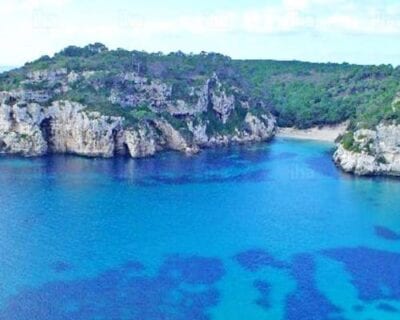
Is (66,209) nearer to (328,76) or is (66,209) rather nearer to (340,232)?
(340,232)

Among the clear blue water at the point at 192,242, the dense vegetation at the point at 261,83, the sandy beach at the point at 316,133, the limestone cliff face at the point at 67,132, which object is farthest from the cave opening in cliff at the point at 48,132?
the sandy beach at the point at 316,133

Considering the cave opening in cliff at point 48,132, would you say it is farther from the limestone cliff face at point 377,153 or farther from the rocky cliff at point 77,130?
the limestone cliff face at point 377,153

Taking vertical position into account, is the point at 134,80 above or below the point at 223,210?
above

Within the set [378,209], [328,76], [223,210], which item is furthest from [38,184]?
[328,76]

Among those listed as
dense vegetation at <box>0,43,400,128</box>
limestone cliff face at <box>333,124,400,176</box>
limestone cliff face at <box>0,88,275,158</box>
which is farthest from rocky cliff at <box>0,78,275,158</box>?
limestone cliff face at <box>333,124,400,176</box>

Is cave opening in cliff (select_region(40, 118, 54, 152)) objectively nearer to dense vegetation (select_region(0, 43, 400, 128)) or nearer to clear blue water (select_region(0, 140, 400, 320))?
clear blue water (select_region(0, 140, 400, 320))

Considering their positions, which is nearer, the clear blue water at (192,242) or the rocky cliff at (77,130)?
the clear blue water at (192,242)

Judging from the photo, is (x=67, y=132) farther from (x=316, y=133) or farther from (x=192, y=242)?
(x=316, y=133)

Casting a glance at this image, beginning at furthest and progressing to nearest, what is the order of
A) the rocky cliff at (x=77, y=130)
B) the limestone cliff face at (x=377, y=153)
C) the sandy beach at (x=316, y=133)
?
1. the sandy beach at (x=316, y=133)
2. the rocky cliff at (x=77, y=130)
3. the limestone cliff face at (x=377, y=153)
